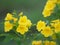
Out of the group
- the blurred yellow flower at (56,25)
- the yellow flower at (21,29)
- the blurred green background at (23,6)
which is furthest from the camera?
the blurred green background at (23,6)

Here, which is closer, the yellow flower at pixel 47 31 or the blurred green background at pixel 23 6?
the yellow flower at pixel 47 31

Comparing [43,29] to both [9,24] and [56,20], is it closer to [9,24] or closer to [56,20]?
[56,20]

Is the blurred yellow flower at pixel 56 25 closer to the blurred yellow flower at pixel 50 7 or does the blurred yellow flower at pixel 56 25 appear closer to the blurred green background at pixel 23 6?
the blurred yellow flower at pixel 50 7

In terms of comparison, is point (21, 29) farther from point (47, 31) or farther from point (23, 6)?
point (23, 6)

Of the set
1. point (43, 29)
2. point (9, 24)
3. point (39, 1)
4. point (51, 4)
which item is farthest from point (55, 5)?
point (39, 1)

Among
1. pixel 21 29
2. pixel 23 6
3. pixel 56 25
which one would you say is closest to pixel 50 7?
pixel 56 25

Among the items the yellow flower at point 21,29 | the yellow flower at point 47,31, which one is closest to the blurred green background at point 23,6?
the yellow flower at point 21,29

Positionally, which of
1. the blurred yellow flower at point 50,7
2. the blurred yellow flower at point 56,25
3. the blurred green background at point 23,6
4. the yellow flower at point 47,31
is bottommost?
the yellow flower at point 47,31

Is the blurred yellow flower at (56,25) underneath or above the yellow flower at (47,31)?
above
